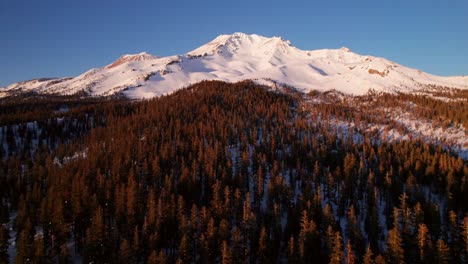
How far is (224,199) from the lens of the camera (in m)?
81.4

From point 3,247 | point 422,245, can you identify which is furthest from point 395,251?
point 3,247

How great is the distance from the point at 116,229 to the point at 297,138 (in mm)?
96718

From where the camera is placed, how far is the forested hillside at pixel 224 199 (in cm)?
5968

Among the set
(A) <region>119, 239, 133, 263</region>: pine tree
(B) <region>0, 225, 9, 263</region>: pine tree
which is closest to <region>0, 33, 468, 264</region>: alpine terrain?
(A) <region>119, 239, 133, 263</region>: pine tree

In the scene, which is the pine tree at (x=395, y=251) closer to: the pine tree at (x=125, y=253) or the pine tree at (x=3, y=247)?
the pine tree at (x=125, y=253)

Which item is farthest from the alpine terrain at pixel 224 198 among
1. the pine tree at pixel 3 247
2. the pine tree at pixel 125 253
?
the pine tree at pixel 3 247

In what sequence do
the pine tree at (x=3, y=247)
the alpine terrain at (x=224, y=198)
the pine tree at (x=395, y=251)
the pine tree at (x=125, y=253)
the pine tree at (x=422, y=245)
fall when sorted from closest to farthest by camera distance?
the pine tree at (x=125, y=253) → the pine tree at (x=395, y=251) → the pine tree at (x=3, y=247) → the pine tree at (x=422, y=245) → the alpine terrain at (x=224, y=198)

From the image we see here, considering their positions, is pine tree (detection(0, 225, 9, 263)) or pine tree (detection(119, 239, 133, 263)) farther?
pine tree (detection(0, 225, 9, 263))

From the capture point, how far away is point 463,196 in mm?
90625

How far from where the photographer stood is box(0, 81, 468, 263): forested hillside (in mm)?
59675

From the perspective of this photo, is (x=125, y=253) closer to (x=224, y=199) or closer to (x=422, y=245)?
(x=224, y=199)

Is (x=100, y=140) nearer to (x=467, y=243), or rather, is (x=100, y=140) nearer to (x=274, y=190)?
(x=274, y=190)

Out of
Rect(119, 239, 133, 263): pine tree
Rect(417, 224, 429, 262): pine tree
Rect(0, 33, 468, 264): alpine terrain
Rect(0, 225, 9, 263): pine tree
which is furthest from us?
Rect(0, 33, 468, 264): alpine terrain

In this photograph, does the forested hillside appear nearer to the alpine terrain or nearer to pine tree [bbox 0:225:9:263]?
pine tree [bbox 0:225:9:263]
